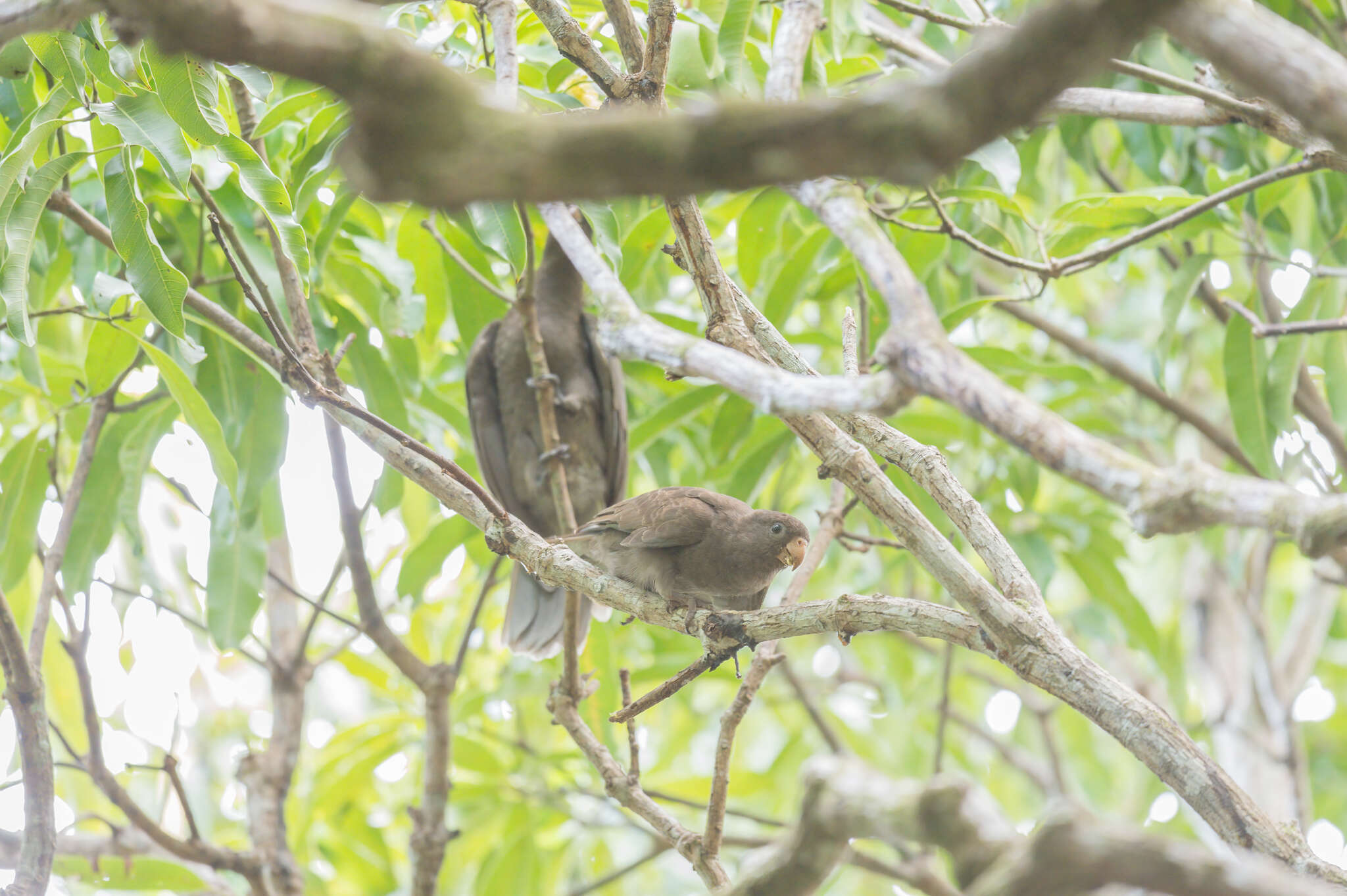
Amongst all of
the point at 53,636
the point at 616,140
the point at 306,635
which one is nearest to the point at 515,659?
the point at 306,635

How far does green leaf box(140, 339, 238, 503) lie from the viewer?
2881 mm

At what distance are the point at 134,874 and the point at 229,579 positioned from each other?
1.09m

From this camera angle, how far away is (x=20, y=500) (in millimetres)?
3430

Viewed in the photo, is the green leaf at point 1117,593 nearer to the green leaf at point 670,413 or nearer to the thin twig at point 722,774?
the green leaf at point 670,413

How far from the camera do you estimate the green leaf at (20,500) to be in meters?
3.41

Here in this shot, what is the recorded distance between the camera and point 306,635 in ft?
13.9

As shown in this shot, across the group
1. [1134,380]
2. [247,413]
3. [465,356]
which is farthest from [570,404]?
[1134,380]

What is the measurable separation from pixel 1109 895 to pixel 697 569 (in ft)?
6.06

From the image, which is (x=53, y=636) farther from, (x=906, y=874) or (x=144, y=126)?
(x=906, y=874)

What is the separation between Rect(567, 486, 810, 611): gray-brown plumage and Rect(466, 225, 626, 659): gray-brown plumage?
5.34ft

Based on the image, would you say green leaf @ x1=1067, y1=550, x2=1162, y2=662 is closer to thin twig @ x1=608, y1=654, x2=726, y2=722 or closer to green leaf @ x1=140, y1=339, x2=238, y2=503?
thin twig @ x1=608, y1=654, x2=726, y2=722

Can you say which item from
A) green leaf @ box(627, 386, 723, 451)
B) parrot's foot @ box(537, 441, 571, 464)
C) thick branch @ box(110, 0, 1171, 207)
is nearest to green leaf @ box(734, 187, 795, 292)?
green leaf @ box(627, 386, 723, 451)

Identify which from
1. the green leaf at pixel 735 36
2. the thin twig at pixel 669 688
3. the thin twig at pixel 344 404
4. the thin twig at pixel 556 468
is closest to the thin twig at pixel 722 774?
the thin twig at pixel 669 688

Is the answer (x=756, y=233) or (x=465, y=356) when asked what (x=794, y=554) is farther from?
(x=465, y=356)
